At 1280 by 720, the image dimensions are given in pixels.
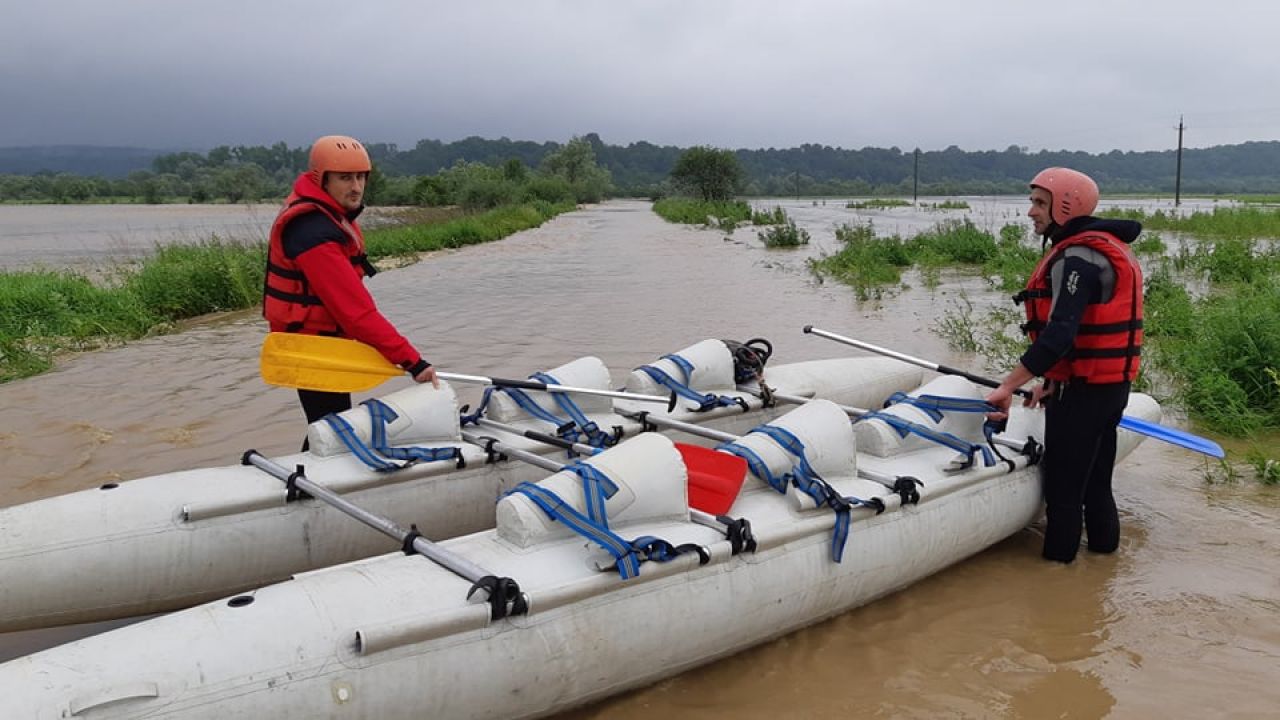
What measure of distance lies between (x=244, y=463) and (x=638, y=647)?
1.91 metres

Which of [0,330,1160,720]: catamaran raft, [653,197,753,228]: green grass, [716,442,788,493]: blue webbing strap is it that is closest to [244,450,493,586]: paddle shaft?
[0,330,1160,720]: catamaran raft

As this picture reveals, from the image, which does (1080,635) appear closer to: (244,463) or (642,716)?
(642,716)

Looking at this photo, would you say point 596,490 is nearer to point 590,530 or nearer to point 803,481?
point 590,530

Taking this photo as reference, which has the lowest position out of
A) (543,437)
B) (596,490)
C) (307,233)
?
(543,437)

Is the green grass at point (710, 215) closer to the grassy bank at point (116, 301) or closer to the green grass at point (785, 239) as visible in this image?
the green grass at point (785, 239)

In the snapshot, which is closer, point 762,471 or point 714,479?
point 714,479

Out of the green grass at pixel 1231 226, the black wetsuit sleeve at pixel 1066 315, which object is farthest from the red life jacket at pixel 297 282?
the green grass at pixel 1231 226

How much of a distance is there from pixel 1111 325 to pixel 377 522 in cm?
298

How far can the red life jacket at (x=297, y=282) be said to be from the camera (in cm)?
383

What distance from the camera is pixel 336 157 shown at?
3.80 metres

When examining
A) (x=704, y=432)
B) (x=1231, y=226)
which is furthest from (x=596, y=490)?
(x=1231, y=226)

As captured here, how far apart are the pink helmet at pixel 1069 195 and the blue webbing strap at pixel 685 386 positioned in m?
1.84

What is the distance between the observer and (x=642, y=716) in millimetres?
2959

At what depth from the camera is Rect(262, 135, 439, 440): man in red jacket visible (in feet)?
12.3
